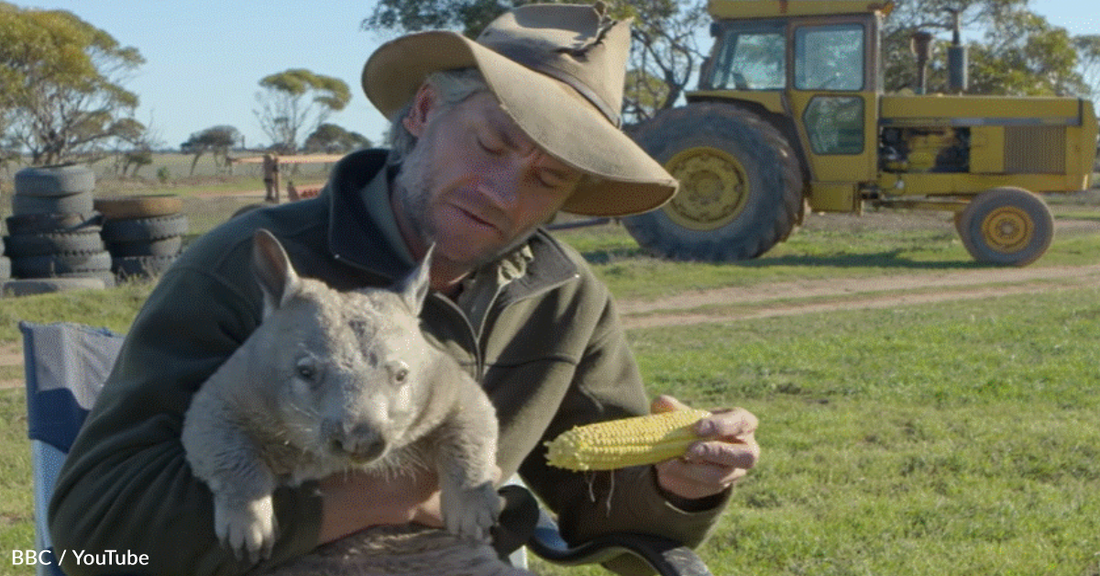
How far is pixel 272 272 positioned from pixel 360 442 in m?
0.36

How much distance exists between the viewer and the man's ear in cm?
299

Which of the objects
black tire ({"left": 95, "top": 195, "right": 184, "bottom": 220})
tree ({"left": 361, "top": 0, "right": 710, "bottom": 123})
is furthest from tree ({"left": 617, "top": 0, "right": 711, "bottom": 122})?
black tire ({"left": 95, "top": 195, "right": 184, "bottom": 220})

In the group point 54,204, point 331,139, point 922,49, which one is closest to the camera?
point 54,204

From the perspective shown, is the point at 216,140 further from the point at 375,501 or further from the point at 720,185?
the point at 375,501

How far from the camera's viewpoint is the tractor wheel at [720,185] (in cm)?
1452

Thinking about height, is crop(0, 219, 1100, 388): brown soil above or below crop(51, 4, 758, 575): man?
below

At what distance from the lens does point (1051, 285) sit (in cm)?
1353

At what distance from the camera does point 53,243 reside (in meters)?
13.1

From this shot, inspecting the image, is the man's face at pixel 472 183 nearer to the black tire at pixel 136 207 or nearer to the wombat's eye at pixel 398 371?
the wombat's eye at pixel 398 371

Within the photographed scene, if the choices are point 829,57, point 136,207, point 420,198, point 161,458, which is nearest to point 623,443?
point 420,198

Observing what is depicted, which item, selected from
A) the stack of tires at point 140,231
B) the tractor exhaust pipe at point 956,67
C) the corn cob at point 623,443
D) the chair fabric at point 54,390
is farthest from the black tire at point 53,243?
the corn cob at point 623,443

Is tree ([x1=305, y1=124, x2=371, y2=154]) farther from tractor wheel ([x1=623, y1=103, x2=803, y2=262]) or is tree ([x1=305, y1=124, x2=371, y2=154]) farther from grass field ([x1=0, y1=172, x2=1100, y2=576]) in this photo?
grass field ([x1=0, y1=172, x2=1100, y2=576])

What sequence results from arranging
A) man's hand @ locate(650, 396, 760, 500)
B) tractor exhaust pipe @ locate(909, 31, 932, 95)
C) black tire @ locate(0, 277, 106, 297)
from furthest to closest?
tractor exhaust pipe @ locate(909, 31, 932, 95) → black tire @ locate(0, 277, 106, 297) → man's hand @ locate(650, 396, 760, 500)

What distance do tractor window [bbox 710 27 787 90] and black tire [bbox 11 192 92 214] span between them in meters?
6.38
